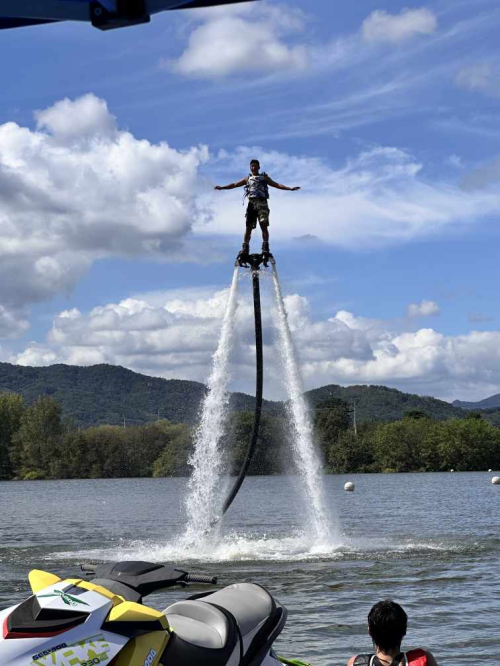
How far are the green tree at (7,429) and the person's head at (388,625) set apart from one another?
491 feet

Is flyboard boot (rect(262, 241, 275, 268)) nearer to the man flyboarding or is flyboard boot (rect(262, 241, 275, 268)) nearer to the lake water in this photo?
the man flyboarding

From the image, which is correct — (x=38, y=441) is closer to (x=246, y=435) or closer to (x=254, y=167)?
(x=246, y=435)

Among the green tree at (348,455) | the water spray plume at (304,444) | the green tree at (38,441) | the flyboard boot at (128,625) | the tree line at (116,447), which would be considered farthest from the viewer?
the tree line at (116,447)

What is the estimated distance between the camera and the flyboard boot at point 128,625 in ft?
15.2

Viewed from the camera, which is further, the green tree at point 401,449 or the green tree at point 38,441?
the green tree at point 401,449

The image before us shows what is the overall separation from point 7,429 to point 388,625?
150 meters

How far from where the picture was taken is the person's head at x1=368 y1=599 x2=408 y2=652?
19.0 ft

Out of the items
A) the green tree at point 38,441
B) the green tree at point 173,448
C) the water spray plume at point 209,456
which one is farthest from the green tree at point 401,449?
the water spray plume at point 209,456

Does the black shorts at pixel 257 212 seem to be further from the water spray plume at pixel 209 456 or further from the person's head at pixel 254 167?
the water spray plume at pixel 209 456

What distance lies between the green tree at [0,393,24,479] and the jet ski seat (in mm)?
149531

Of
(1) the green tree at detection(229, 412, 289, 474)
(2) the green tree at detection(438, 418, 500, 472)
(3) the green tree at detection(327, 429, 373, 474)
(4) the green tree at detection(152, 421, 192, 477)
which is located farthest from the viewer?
(2) the green tree at detection(438, 418, 500, 472)

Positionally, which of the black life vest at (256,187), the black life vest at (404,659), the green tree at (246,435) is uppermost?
the black life vest at (256,187)

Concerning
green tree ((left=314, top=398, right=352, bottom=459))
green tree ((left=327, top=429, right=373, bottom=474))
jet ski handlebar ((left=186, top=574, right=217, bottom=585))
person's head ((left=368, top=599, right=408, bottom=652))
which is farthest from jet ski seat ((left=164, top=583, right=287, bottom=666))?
green tree ((left=327, top=429, right=373, bottom=474))

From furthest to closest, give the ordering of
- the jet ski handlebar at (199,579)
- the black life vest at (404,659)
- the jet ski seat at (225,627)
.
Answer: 1. the black life vest at (404,659)
2. the jet ski handlebar at (199,579)
3. the jet ski seat at (225,627)
